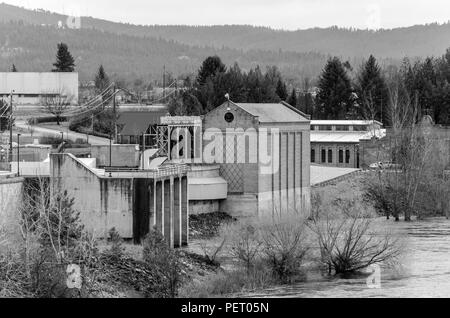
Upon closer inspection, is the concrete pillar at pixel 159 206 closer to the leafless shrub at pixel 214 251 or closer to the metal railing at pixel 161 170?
the metal railing at pixel 161 170

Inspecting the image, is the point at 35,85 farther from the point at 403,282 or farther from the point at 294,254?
the point at 403,282

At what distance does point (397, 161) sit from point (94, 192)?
2960 centimetres

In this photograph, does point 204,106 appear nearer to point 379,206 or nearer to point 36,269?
point 379,206

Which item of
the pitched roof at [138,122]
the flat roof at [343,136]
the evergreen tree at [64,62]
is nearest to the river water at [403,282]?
the pitched roof at [138,122]

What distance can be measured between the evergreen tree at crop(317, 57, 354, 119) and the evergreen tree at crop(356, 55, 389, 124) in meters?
1.11

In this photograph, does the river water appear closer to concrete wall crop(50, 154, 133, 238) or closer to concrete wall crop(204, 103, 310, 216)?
concrete wall crop(50, 154, 133, 238)

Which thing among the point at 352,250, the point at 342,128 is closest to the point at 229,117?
the point at 352,250

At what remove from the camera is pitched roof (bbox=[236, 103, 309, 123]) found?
60.5 meters

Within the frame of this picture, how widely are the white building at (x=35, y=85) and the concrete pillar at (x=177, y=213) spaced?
60915 millimetres

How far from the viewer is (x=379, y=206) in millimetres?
65625

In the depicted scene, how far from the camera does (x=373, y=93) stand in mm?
105188

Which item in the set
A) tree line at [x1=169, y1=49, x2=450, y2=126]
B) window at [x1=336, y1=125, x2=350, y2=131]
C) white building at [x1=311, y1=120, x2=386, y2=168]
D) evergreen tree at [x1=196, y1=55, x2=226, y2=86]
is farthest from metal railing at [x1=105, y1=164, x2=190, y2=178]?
evergreen tree at [x1=196, y1=55, x2=226, y2=86]

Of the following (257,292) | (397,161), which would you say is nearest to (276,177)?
(397,161)

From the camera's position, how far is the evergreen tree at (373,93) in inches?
4055
